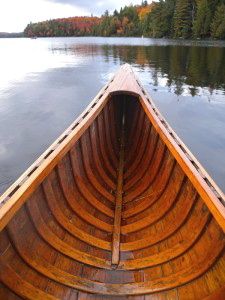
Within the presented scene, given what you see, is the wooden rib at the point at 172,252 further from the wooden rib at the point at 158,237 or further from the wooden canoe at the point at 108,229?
the wooden rib at the point at 158,237

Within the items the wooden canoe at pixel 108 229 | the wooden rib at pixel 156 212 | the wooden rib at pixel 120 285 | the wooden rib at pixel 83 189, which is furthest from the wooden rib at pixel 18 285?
the wooden rib at pixel 83 189

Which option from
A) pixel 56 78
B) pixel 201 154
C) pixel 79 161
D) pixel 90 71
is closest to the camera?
pixel 79 161

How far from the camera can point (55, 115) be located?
1354cm

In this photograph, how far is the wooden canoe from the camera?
2.95 meters

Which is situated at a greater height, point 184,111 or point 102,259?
point 102,259

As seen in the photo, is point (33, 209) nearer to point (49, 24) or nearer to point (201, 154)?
point (201, 154)

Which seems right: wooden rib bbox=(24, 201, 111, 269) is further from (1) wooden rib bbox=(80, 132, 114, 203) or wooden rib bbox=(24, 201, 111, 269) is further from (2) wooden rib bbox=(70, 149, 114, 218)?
(1) wooden rib bbox=(80, 132, 114, 203)

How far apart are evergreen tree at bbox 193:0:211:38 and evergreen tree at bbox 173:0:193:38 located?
14.9 ft

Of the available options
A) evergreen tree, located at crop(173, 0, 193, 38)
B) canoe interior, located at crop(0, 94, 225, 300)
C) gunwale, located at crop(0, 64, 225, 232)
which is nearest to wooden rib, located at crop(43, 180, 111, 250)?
canoe interior, located at crop(0, 94, 225, 300)

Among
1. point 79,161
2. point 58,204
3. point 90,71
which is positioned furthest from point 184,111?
point 90,71

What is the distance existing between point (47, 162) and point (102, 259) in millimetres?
1347

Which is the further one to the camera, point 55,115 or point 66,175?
point 55,115

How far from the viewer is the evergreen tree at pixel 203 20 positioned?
218 feet

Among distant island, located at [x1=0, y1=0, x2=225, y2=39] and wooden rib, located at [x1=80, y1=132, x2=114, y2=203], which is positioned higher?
wooden rib, located at [x1=80, y1=132, x2=114, y2=203]
